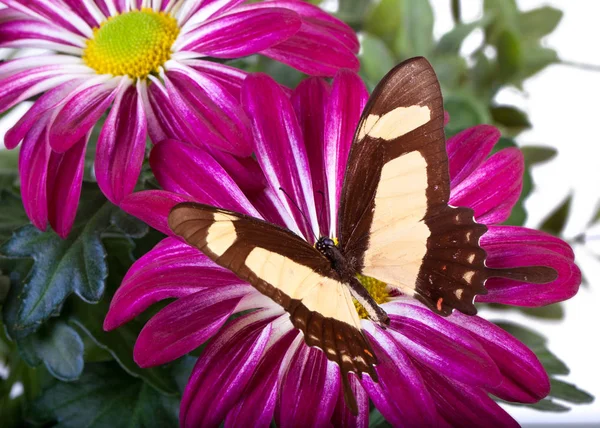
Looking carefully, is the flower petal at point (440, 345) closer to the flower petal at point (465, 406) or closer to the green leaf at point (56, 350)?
the flower petal at point (465, 406)

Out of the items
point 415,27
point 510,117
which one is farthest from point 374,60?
point 510,117

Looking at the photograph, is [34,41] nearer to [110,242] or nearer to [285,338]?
[110,242]

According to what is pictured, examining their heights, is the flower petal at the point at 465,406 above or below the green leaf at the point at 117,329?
above

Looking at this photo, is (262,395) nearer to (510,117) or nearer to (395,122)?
(395,122)

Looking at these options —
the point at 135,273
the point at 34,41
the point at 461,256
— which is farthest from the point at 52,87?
the point at 461,256

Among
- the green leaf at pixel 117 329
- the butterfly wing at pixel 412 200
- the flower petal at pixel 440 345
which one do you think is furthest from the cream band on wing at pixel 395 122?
the green leaf at pixel 117 329
